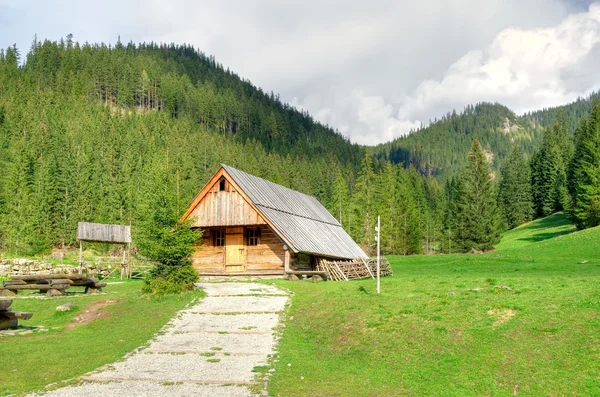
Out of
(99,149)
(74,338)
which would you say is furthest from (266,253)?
(99,149)

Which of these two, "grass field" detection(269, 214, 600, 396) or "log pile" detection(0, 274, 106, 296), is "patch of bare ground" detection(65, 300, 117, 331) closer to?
"log pile" detection(0, 274, 106, 296)

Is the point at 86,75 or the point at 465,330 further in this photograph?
the point at 86,75

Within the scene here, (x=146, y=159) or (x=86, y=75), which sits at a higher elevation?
(x=86, y=75)

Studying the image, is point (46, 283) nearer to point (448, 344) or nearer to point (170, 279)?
point (170, 279)

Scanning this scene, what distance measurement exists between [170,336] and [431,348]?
1020 centimetres

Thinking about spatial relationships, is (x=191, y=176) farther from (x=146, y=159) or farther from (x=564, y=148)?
(x=564, y=148)

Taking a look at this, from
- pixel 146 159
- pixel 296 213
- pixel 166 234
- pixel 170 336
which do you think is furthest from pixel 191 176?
pixel 170 336

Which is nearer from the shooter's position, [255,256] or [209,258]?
[255,256]

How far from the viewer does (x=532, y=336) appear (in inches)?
543

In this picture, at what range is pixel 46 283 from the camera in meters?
30.6

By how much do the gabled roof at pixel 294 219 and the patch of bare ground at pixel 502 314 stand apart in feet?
62.4

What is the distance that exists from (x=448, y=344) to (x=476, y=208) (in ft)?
204

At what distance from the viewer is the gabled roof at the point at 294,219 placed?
1431 inches

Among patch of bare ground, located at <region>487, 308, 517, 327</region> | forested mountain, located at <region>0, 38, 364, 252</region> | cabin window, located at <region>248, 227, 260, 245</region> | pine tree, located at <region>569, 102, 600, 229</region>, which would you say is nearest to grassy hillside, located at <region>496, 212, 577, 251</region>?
pine tree, located at <region>569, 102, 600, 229</region>
